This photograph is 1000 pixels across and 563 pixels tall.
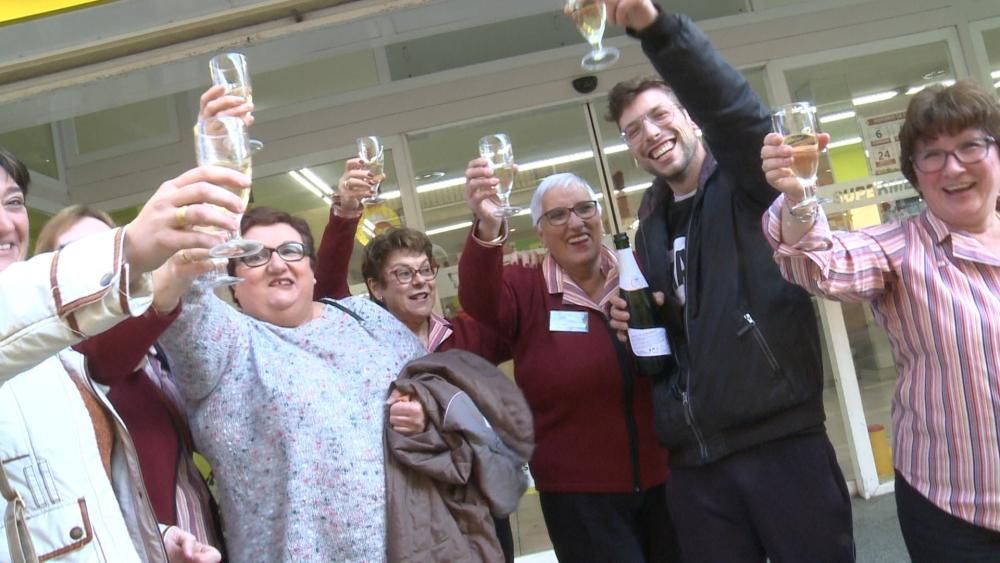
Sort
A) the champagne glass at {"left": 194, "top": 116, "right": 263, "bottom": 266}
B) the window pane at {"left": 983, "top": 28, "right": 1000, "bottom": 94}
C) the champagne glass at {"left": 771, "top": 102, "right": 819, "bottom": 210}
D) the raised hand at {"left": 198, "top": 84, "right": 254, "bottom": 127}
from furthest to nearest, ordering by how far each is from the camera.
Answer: the window pane at {"left": 983, "top": 28, "right": 1000, "bottom": 94}
the champagne glass at {"left": 771, "top": 102, "right": 819, "bottom": 210}
the raised hand at {"left": 198, "top": 84, "right": 254, "bottom": 127}
the champagne glass at {"left": 194, "top": 116, "right": 263, "bottom": 266}

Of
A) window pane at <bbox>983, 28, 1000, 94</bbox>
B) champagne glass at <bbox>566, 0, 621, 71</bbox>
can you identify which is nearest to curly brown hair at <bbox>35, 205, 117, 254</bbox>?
champagne glass at <bbox>566, 0, 621, 71</bbox>

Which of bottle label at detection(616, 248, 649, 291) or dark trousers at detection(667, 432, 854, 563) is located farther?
bottle label at detection(616, 248, 649, 291)

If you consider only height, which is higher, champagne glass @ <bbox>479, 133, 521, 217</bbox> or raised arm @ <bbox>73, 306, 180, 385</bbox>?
champagne glass @ <bbox>479, 133, 521, 217</bbox>

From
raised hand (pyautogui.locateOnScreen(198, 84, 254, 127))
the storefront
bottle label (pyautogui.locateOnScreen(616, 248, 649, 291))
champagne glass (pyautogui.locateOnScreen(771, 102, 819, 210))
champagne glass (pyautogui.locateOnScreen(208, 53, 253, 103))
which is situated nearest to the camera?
raised hand (pyautogui.locateOnScreen(198, 84, 254, 127))

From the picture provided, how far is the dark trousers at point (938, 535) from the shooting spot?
1.66m

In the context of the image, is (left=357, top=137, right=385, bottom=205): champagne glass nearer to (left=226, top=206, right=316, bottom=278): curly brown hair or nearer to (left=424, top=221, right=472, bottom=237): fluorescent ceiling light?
(left=226, top=206, right=316, bottom=278): curly brown hair

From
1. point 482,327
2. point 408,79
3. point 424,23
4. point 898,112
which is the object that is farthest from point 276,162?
point 898,112

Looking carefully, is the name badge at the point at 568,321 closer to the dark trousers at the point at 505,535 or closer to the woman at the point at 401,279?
the woman at the point at 401,279

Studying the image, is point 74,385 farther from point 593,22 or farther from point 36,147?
point 36,147

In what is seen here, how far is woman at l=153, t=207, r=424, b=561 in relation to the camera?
157 centimetres

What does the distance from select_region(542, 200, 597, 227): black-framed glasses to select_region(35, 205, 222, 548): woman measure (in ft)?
4.57

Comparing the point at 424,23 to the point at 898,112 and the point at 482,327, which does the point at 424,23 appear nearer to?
the point at 482,327

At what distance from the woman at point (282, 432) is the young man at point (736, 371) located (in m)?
0.83

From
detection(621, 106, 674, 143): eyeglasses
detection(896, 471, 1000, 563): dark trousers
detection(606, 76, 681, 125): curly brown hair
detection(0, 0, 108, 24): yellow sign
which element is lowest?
detection(896, 471, 1000, 563): dark trousers
